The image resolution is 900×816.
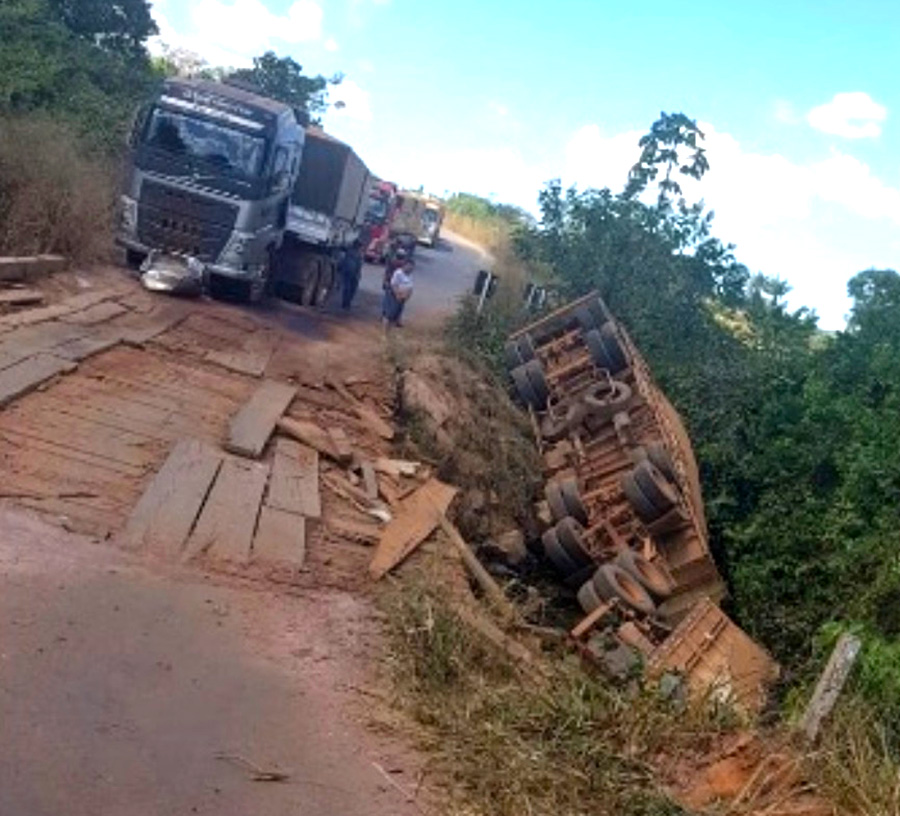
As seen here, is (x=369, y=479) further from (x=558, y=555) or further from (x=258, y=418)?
(x=558, y=555)

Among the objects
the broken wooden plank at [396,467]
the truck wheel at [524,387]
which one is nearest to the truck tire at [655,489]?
the broken wooden plank at [396,467]

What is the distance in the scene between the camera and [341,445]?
10.4m

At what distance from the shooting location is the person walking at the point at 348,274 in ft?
68.4

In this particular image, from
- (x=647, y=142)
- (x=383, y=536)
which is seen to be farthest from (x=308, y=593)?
(x=647, y=142)

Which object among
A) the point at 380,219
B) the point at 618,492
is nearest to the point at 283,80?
the point at 380,219

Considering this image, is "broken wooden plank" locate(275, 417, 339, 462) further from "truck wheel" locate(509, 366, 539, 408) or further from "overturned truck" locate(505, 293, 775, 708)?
"truck wheel" locate(509, 366, 539, 408)

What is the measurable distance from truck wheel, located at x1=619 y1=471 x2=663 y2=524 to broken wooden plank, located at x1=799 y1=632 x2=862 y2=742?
6468mm

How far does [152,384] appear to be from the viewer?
10.9m

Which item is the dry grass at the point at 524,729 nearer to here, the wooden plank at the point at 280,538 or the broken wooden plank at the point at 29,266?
the wooden plank at the point at 280,538

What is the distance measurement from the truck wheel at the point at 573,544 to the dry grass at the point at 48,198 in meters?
8.12

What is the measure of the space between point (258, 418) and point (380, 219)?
21.9m

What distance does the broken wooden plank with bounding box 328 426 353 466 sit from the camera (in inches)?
400

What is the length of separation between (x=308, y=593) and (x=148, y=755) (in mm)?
2463

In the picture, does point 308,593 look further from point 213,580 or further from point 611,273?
point 611,273
